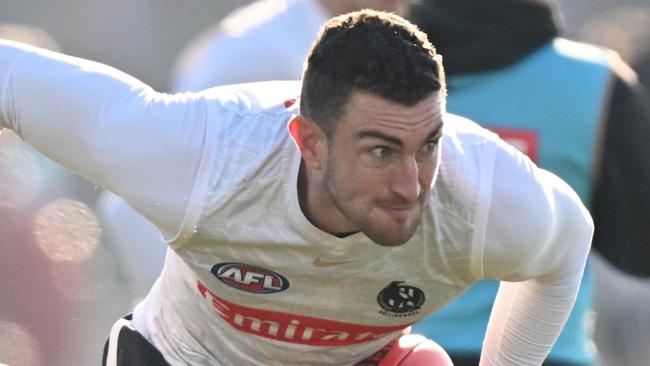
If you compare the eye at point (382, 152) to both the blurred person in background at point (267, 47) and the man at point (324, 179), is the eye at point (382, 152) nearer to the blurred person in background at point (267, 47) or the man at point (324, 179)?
the man at point (324, 179)

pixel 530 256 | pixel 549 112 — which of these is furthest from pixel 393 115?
pixel 549 112

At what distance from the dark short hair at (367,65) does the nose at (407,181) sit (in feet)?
0.43

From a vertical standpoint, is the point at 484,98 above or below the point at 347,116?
below

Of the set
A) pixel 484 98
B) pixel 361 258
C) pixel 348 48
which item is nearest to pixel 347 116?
pixel 348 48

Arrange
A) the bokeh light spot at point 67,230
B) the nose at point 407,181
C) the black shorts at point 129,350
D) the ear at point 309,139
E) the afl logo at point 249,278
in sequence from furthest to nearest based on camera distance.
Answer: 1. the bokeh light spot at point 67,230
2. the black shorts at point 129,350
3. the afl logo at point 249,278
4. the ear at point 309,139
5. the nose at point 407,181

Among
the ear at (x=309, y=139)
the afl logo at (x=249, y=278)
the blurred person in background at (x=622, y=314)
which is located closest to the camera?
the ear at (x=309, y=139)

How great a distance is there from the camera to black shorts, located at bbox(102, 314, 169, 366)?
4.34 meters

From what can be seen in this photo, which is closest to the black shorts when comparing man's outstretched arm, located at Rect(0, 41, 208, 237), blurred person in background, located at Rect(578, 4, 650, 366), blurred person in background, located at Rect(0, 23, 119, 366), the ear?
man's outstretched arm, located at Rect(0, 41, 208, 237)

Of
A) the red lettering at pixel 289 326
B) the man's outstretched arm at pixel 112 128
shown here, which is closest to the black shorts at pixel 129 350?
the red lettering at pixel 289 326

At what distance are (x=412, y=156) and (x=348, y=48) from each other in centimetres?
26

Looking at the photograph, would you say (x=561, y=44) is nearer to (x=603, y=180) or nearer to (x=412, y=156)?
(x=603, y=180)

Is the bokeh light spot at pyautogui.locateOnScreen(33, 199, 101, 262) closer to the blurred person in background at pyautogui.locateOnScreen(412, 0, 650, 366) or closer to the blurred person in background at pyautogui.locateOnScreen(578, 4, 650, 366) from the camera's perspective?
the blurred person in background at pyautogui.locateOnScreen(578, 4, 650, 366)

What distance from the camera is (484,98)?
5.16 meters

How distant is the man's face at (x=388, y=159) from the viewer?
3.65 meters
